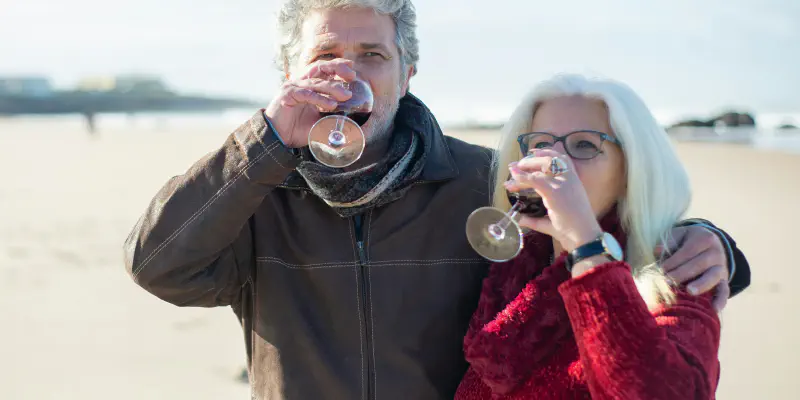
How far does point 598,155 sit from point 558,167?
0.25 metres

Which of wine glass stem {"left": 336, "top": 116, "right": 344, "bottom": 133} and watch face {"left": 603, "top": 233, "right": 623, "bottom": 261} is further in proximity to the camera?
wine glass stem {"left": 336, "top": 116, "right": 344, "bottom": 133}

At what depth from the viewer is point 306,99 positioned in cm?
214

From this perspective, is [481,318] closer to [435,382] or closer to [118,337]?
[435,382]

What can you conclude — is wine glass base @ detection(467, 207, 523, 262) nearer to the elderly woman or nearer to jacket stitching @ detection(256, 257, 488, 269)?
the elderly woman

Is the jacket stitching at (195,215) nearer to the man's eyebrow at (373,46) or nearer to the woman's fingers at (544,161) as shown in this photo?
the man's eyebrow at (373,46)

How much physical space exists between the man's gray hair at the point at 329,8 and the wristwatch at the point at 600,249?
3.72 ft

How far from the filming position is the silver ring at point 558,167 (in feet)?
6.20

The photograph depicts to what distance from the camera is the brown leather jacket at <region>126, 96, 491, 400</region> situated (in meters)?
2.47

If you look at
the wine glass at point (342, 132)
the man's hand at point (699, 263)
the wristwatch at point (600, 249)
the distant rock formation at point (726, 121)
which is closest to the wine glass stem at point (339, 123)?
the wine glass at point (342, 132)

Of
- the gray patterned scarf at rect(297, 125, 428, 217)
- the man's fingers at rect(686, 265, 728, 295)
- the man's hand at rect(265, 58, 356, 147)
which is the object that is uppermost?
the man's hand at rect(265, 58, 356, 147)

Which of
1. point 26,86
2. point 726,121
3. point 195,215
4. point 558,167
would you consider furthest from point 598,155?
point 26,86

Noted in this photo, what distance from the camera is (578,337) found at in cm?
184

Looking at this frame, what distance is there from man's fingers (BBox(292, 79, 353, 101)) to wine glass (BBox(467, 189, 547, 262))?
1.81ft

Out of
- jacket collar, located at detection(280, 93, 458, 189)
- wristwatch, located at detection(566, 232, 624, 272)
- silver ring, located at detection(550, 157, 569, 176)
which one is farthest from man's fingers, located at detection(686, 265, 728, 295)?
jacket collar, located at detection(280, 93, 458, 189)
